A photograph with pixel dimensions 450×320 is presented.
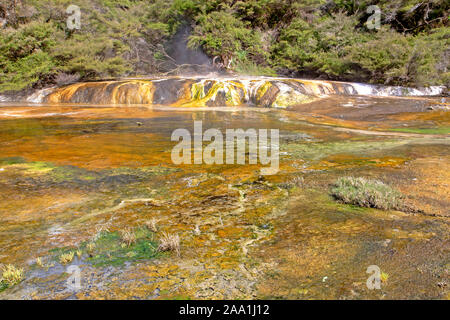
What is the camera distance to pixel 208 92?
13.3 m

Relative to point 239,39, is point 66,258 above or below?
below

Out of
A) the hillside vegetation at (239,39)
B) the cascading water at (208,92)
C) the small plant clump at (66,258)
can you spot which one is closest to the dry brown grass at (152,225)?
the small plant clump at (66,258)

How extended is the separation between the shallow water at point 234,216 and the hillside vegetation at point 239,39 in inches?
367

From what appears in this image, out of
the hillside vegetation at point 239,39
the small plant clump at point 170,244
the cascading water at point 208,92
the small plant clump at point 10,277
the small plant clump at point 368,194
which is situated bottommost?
the small plant clump at point 10,277

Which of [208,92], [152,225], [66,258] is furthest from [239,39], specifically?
[66,258]

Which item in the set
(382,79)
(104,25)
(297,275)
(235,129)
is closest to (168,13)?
(104,25)

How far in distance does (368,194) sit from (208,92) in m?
10.8

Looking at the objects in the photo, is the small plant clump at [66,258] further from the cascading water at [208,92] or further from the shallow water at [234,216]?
the cascading water at [208,92]

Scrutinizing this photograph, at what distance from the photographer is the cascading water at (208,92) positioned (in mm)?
12883

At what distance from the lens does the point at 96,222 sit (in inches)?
118

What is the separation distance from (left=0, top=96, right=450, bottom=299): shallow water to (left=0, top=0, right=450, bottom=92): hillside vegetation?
932cm

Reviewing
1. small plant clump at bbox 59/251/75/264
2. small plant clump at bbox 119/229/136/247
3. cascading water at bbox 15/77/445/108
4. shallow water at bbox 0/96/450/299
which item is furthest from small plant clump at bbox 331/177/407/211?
cascading water at bbox 15/77/445/108

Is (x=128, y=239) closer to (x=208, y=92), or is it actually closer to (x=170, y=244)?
(x=170, y=244)

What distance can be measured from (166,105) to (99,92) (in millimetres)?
3255
